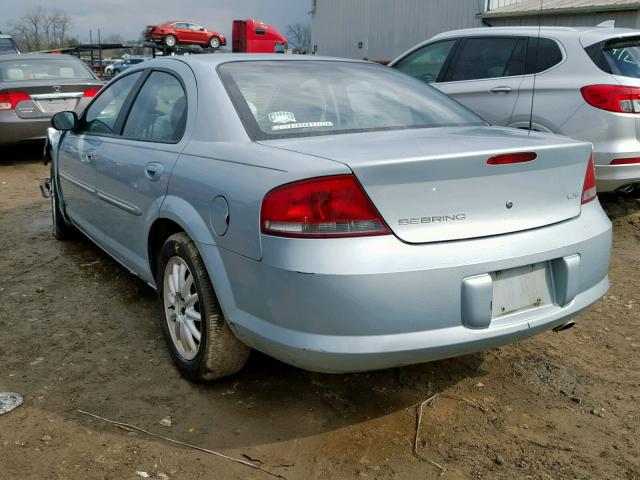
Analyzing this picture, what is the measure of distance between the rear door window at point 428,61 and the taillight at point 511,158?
13.6 feet

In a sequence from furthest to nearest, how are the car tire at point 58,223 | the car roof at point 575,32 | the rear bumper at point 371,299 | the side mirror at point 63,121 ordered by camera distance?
the car roof at point 575,32 < the car tire at point 58,223 < the side mirror at point 63,121 < the rear bumper at point 371,299

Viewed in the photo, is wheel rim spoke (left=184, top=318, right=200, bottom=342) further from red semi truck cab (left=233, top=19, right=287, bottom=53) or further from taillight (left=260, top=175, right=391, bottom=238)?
red semi truck cab (left=233, top=19, right=287, bottom=53)

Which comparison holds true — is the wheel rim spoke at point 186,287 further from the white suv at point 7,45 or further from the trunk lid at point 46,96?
the white suv at point 7,45

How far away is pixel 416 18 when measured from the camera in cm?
2222

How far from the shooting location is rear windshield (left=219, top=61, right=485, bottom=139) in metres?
2.85

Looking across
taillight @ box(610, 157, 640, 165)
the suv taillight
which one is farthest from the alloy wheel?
taillight @ box(610, 157, 640, 165)

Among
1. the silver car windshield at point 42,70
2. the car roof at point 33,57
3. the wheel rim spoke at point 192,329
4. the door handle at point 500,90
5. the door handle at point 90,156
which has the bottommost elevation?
the wheel rim spoke at point 192,329

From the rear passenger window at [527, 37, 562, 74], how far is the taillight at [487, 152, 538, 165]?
11.3ft

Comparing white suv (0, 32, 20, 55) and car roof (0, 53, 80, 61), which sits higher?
white suv (0, 32, 20, 55)

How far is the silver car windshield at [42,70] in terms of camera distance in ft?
31.0

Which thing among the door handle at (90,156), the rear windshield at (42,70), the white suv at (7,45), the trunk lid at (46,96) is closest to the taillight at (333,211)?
the door handle at (90,156)

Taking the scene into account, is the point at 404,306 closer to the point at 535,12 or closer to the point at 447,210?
the point at 447,210

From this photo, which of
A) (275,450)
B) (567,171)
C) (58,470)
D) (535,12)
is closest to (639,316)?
(567,171)

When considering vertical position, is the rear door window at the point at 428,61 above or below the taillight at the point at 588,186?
above
